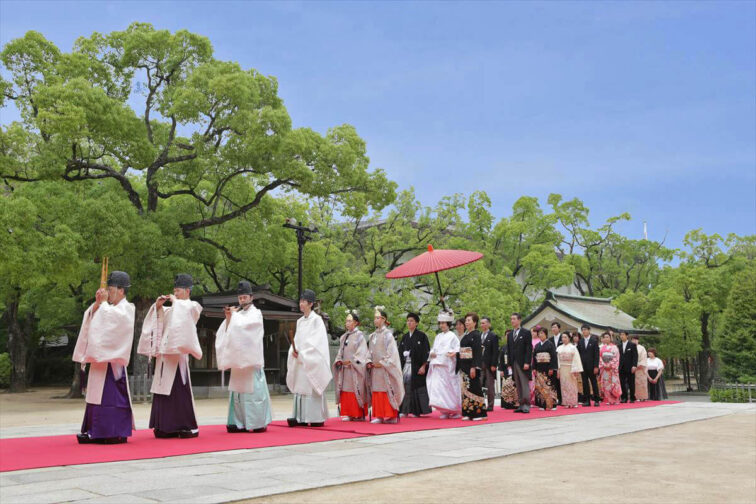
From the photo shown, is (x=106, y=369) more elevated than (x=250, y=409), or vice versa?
(x=106, y=369)

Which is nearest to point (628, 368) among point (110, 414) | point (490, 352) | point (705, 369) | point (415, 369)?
point (490, 352)

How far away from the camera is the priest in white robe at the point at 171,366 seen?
742 cm

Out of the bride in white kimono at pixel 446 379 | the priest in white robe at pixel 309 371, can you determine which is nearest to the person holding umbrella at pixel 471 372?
the bride in white kimono at pixel 446 379

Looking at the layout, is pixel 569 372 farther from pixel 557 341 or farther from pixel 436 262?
pixel 436 262

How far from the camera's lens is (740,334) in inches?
613

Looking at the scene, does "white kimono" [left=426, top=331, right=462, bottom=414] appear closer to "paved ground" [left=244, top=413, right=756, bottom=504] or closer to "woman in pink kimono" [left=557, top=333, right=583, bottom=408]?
"paved ground" [left=244, top=413, right=756, bottom=504]

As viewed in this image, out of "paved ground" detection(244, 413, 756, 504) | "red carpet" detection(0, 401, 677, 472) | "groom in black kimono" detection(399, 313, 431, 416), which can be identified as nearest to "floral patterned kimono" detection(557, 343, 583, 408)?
"groom in black kimono" detection(399, 313, 431, 416)

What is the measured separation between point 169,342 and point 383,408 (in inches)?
142

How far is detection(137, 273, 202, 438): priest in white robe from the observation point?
742cm

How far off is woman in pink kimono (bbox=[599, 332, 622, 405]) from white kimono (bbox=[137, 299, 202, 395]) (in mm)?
10786

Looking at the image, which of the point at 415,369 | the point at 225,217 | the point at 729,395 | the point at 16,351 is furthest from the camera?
the point at 16,351

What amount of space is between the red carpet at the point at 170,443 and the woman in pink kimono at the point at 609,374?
253 inches

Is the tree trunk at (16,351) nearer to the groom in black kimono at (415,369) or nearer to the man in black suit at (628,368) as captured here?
the groom in black kimono at (415,369)

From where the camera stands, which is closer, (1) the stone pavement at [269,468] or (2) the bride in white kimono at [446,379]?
(1) the stone pavement at [269,468]
